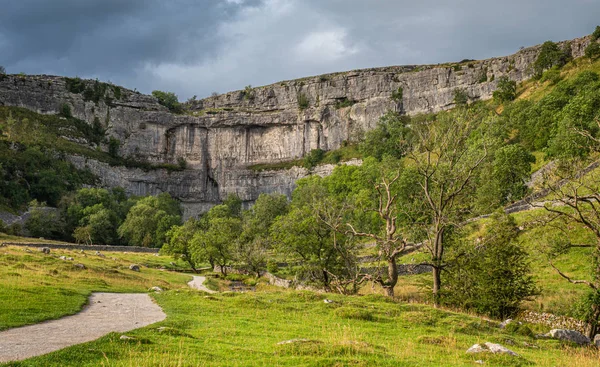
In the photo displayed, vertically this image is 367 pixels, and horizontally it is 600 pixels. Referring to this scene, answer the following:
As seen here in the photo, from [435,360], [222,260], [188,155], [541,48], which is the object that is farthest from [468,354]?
[188,155]

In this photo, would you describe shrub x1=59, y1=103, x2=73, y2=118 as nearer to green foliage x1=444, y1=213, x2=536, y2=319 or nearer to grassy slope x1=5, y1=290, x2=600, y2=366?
grassy slope x1=5, y1=290, x2=600, y2=366

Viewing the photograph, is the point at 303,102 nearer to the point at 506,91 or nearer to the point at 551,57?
the point at 506,91

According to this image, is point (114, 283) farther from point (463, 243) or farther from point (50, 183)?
point (50, 183)

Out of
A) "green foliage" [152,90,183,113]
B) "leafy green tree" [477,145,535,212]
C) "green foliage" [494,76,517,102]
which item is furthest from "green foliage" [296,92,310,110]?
"leafy green tree" [477,145,535,212]

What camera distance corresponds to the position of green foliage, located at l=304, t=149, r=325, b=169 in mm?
133625

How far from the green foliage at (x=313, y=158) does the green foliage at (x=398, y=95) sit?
88.3 ft

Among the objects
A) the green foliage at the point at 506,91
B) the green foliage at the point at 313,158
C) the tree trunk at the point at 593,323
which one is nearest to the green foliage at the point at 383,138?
the green foliage at the point at 313,158

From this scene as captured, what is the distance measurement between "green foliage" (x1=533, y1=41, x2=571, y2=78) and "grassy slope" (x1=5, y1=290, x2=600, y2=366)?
108m

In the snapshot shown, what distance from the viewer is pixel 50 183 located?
102 meters

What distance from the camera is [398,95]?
5182 inches

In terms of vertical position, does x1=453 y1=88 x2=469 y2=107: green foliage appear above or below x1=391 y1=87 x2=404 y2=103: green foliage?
below

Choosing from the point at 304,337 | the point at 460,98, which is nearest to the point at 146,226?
the point at 460,98

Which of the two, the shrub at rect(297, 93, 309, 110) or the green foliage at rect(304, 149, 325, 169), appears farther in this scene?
the shrub at rect(297, 93, 309, 110)

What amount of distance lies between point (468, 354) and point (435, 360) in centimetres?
159
